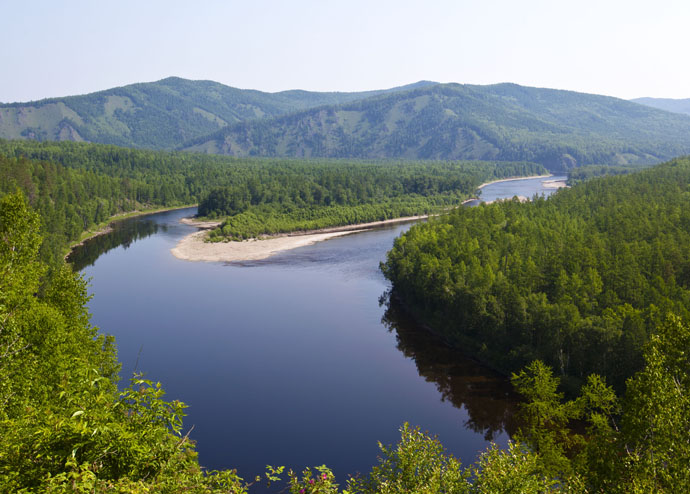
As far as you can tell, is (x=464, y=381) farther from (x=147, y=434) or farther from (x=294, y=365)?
(x=147, y=434)

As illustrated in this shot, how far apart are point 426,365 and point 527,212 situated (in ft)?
238

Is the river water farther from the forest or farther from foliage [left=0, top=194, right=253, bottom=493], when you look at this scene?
foliage [left=0, top=194, right=253, bottom=493]

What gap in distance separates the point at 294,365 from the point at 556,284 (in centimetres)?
3540

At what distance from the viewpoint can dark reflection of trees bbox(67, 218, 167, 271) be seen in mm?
128875

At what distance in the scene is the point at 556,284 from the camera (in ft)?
227

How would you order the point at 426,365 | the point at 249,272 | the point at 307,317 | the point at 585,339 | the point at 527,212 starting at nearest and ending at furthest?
the point at 585,339
the point at 426,365
the point at 307,317
the point at 249,272
the point at 527,212

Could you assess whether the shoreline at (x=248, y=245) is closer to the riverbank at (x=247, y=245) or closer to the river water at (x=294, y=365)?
the riverbank at (x=247, y=245)

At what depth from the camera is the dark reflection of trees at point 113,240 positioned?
129 metres

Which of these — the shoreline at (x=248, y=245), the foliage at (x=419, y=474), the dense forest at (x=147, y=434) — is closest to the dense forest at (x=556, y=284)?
the dense forest at (x=147, y=434)

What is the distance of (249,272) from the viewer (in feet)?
389

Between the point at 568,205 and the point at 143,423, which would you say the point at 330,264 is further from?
the point at 143,423

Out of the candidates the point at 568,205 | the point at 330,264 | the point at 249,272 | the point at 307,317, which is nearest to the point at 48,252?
the point at 249,272

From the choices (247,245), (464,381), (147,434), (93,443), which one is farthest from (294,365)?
(247,245)

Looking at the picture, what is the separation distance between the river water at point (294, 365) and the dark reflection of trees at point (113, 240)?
11350 mm
